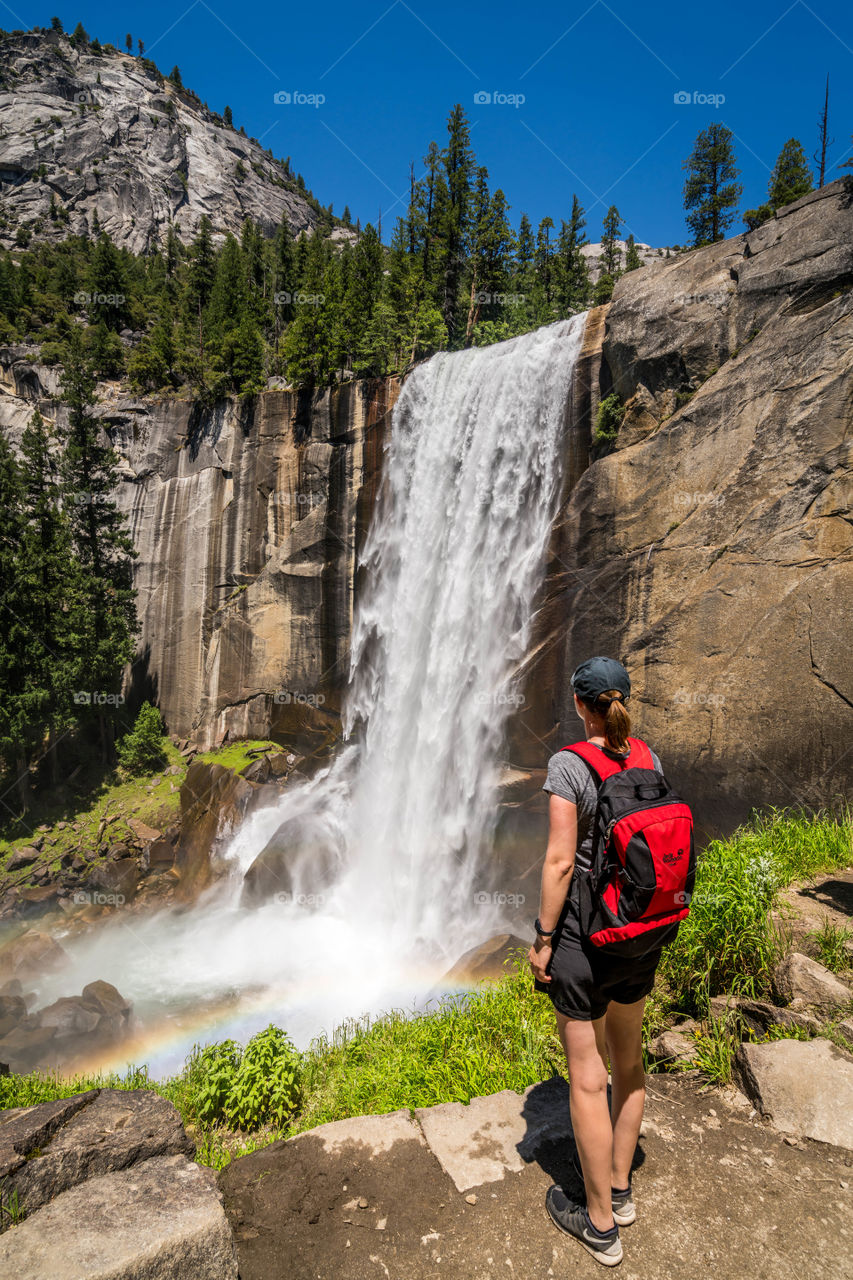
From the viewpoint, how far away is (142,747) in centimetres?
2717

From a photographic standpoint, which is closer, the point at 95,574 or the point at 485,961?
the point at 485,961

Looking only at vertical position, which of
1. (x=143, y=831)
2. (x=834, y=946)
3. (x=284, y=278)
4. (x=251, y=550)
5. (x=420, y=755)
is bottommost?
(x=143, y=831)

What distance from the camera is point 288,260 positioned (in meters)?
51.4

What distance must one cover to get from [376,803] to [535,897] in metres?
6.34

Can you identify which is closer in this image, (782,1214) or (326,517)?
(782,1214)

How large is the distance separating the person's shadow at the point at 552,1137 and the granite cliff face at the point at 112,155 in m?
101

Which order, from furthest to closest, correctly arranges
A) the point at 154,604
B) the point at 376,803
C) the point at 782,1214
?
1. the point at 154,604
2. the point at 376,803
3. the point at 782,1214

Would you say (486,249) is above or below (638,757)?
above

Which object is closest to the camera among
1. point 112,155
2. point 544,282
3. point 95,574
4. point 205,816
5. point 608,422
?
point 608,422

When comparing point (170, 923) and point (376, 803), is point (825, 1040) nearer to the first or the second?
point (376, 803)

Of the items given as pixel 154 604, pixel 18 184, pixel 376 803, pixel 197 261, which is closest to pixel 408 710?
pixel 376 803

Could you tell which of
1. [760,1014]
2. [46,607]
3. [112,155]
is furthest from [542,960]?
[112,155]

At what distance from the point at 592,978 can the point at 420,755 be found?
14.4 m

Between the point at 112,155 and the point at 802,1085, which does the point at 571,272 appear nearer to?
the point at 802,1085
